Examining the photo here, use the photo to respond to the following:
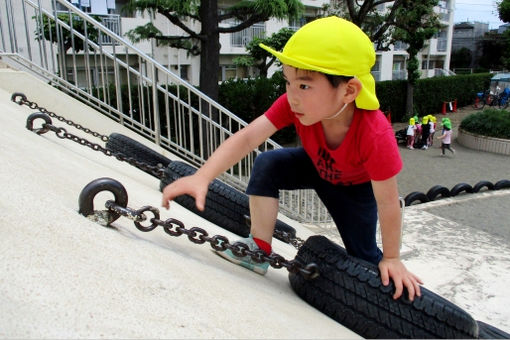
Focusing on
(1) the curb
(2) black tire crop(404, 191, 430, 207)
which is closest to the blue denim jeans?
(2) black tire crop(404, 191, 430, 207)

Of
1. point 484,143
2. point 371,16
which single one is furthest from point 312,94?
point 484,143

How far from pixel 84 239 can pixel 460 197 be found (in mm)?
7530

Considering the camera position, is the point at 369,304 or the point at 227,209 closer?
the point at 369,304

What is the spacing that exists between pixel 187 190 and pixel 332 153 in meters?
0.64

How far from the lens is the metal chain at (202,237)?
1741mm

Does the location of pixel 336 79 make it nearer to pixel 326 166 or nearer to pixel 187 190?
pixel 326 166

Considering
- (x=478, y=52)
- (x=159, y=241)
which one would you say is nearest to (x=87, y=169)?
(x=159, y=241)

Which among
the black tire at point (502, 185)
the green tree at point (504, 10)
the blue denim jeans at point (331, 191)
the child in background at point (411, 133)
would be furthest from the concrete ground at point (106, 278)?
the green tree at point (504, 10)

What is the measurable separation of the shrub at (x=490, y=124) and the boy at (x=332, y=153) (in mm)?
15322

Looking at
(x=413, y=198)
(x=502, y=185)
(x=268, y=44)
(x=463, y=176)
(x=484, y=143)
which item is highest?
(x=268, y=44)

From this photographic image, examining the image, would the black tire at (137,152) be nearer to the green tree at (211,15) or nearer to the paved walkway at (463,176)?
the paved walkway at (463,176)

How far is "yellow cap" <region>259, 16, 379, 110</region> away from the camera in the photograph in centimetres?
159

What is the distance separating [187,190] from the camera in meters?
1.73

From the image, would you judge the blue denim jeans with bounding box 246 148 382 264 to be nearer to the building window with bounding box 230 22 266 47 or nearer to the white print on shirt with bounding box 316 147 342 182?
the white print on shirt with bounding box 316 147 342 182
